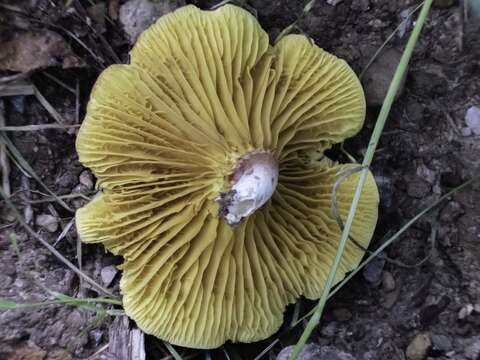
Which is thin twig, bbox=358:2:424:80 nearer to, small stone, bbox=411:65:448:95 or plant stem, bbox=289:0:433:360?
small stone, bbox=411:65:448:95

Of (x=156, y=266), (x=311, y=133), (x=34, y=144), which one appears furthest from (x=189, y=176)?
(x=34, y=144)

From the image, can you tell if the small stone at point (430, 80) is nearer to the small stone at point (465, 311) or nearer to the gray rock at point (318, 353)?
the small stone at point (465, 311)

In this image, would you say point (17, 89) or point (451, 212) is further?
point (451, 212)

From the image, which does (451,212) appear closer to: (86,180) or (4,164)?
(86,180)

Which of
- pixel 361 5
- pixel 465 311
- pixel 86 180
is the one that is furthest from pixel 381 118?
pixel 86 180

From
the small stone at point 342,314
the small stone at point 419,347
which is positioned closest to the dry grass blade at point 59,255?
the small stone at point 342,314

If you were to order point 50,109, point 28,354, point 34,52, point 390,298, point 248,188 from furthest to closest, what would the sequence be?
point 390,298
point 50,109
point 34,52
point 28,354
point 248,188
